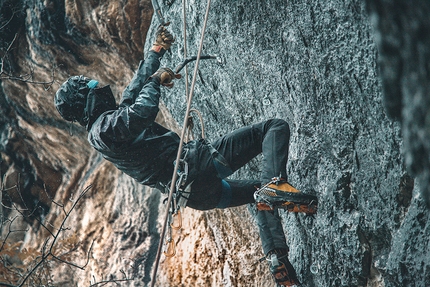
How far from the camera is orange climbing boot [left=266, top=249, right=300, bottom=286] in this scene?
134 inches

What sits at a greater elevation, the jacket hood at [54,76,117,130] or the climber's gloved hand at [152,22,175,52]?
the climber's gloved hand at [152,22,175,52]

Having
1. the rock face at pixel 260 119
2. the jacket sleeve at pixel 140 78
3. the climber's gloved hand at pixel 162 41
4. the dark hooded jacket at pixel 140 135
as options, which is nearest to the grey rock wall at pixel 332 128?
the rock face at pixel 260 119

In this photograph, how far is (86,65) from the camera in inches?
261

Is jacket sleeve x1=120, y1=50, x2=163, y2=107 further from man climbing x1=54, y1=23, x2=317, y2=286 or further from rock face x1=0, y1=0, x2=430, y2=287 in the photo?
rock face x1=0, y1=0, x2=430, y2=287

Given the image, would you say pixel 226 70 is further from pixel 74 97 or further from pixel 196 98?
pixel 74 97

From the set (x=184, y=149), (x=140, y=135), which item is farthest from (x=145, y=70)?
(x=184, y=149)

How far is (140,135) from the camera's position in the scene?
356cm

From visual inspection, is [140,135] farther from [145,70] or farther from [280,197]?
[280,197]

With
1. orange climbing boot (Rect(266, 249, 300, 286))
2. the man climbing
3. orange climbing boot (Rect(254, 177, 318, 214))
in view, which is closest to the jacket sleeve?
the man climbing

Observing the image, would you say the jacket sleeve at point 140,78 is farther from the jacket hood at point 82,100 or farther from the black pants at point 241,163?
the black pants at point 241,163

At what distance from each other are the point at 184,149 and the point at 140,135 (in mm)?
325

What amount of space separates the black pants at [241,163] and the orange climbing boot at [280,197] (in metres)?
0.19

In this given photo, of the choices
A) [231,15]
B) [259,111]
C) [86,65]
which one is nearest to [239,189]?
[259,111]

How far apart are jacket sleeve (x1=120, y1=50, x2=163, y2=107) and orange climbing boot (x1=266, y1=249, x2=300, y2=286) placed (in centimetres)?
145
